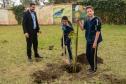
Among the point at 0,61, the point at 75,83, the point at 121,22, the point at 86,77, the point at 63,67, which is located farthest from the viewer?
the point at 121,22

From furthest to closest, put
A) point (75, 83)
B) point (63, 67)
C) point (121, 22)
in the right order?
point (121, 22) → point (63, 67) → point (75, 83)

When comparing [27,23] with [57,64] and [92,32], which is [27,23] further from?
[92,32]

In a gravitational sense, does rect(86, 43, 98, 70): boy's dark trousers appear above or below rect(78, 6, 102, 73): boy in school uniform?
below

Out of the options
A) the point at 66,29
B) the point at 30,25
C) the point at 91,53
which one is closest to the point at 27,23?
the point at 30,25

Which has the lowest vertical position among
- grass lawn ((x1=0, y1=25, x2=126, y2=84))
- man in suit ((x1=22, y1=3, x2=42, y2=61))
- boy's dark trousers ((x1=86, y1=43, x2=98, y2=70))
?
grass lawn ((x1=0, y1=25, x2=126, y2=84))

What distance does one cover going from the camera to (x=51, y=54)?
13.4m

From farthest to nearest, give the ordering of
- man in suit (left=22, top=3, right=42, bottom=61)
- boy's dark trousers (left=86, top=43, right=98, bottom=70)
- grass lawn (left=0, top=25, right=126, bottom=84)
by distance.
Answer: man in suit (left=22, top=3, right=42, bottom=61) → boy's dark trousers (left=86, top=43, right=98, bottom=70) → grass lawn (left=0, top=25, right=126, bottom=84)

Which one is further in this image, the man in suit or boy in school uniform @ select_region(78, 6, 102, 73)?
the man in suit

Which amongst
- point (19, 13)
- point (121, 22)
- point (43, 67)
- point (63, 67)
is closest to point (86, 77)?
point (63, 67)

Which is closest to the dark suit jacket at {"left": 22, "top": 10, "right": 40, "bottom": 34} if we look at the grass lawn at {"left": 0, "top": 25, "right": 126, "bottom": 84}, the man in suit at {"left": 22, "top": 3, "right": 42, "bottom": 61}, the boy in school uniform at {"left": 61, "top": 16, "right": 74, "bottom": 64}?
the man in suit at {"left": 22, "top": 3, "right": 42, "bottom": 61}

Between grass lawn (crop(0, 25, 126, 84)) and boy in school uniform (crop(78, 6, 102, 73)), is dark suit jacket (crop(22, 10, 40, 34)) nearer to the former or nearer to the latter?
grass lawn (crop(0, 25, 126, 84))

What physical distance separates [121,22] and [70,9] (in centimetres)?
647

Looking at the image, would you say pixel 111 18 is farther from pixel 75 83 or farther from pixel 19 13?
pixel 75 83

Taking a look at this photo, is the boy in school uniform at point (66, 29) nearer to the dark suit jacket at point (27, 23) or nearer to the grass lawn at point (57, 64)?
the grass lawn at point (57, 64)
